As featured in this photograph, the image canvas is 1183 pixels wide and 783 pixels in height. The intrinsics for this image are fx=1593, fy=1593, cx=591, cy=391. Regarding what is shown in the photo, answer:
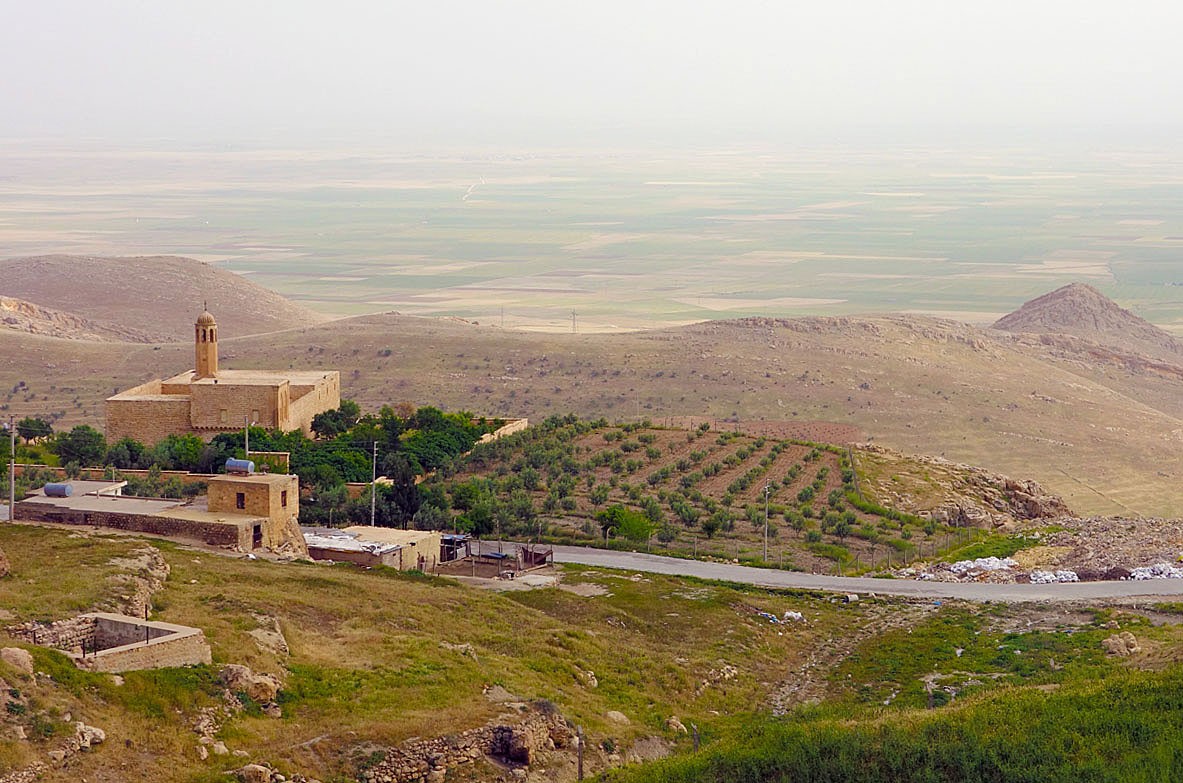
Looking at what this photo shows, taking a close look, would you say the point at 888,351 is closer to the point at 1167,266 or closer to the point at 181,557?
the point at 181,557

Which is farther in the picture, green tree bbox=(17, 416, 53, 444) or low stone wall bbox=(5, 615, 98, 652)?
green tree bbox=(17, 416, 53, 444)

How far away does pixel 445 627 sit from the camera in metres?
24.4

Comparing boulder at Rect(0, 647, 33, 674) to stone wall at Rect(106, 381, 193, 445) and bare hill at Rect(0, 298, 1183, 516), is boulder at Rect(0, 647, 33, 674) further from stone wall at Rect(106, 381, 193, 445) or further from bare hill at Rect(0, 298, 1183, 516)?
bare hill at Rect(0, 298, 1183, 516)

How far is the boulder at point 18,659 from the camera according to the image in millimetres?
17500

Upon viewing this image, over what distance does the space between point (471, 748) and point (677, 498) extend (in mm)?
24144

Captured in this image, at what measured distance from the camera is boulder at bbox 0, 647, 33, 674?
1750 centimetres

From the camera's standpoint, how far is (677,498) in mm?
42812

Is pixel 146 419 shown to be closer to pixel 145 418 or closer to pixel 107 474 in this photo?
pixel 145 418

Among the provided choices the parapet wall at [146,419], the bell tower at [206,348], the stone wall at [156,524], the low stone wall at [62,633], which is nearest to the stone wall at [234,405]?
the parapet wall at [146,419]

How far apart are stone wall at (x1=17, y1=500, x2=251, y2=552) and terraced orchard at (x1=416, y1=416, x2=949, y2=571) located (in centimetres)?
873

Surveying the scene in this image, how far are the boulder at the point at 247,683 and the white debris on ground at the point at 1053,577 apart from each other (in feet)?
64.8

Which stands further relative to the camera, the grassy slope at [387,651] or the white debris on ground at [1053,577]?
the white debris on ground at [1053,577]

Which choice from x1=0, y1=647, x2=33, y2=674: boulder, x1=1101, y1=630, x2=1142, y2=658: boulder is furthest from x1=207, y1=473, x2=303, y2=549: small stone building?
Answer: x1=1101, y1=630, x2=1142, y2=658: boulder

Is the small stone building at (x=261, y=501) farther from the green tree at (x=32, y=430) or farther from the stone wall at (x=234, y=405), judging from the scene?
the green tree at (x=32, y=430)
